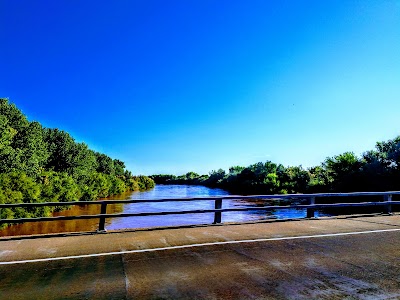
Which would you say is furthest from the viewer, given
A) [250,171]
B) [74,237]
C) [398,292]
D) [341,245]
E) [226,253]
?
[250,171]

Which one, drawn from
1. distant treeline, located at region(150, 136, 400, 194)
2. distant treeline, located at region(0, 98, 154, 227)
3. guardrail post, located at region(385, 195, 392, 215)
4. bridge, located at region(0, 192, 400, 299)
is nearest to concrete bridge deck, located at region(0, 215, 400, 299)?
bridge, located at region(0, 192, 400, 299)

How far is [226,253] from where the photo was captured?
23.2 feet

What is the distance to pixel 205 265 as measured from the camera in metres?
6.12

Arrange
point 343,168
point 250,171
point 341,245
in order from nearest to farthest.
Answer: point 341,245, point 343,168, point 250,171

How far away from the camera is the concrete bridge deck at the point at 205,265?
4.73 m

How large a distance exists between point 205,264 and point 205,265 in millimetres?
71

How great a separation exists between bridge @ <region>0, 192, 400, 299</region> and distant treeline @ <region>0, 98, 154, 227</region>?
21649 mm

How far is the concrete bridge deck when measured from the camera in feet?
15.5

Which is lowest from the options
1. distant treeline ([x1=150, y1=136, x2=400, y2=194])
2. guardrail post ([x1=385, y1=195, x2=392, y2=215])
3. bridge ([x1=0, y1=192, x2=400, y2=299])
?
bridge ([x1=0, y1=192, x2=400, y2=299])

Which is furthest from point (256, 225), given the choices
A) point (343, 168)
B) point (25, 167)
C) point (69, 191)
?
point (343, 168)

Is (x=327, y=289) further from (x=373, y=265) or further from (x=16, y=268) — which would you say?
(x=16, y=268)

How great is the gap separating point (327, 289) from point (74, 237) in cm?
709

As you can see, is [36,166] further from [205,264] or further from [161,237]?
[205,264]

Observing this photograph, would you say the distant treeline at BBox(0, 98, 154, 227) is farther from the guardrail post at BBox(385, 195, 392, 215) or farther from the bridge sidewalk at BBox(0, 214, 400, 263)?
the guardrail post at BBox(385, 195, 392, 215)
